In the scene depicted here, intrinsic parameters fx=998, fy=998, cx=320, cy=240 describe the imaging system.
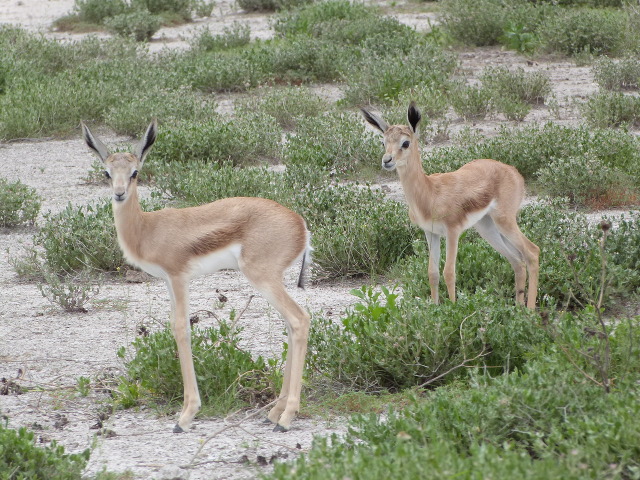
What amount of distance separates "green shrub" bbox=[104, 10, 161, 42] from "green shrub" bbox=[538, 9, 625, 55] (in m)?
7.74

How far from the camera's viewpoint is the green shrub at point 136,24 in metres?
19.3

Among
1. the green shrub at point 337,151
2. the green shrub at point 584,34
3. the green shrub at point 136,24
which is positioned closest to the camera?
the green shrub at point 337,151

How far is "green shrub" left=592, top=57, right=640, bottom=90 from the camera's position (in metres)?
13.4

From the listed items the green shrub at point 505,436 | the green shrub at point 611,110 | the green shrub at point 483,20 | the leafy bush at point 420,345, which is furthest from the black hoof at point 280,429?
the green shrub at point 483,20

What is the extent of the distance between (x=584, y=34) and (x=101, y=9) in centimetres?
1041

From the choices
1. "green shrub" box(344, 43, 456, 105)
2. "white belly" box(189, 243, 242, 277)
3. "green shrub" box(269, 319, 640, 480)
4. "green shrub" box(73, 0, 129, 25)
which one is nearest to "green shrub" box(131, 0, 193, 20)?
"green shrub" box(73, 0, 129, 25)

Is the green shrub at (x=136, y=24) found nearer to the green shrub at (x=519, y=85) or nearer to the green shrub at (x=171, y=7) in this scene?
the green shrub at (x=171, y=7)

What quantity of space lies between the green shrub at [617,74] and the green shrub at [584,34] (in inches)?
72.3

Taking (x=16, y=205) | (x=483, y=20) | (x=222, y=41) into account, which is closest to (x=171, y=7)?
(x=222, y=41)

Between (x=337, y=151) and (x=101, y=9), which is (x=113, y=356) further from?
(x=101, y=9)

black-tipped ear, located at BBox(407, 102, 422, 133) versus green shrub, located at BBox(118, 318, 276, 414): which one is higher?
black-tipped ear, located at BBox(407, 102, 422, 133)

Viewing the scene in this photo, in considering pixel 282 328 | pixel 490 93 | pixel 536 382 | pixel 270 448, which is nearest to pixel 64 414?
pixel 270 448

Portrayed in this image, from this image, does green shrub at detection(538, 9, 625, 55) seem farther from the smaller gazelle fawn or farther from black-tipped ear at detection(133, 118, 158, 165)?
black-tipped ear at detection(133, 118, 158, 165)

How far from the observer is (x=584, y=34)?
1570 centimetres
